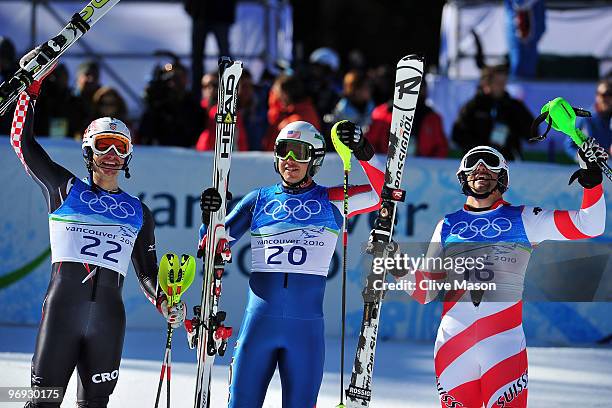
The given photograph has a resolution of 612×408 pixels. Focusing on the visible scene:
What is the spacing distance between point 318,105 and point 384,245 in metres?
5.49

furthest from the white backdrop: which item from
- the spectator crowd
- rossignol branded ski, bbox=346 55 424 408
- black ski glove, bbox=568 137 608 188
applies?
black ski glove, bbox=568 137 608 188

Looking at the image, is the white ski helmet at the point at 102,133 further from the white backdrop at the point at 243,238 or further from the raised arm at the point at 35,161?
the white backdrop at the point at 243,238

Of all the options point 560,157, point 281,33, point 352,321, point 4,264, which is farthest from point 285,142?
point 281,33

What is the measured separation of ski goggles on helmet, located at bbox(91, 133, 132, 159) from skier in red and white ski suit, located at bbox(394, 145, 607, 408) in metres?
1.69

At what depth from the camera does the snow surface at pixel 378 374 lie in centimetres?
855

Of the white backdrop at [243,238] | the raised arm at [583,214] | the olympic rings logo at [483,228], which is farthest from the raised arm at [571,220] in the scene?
the white backdrop at [243,238]

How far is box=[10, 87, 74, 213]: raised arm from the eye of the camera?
720 cm

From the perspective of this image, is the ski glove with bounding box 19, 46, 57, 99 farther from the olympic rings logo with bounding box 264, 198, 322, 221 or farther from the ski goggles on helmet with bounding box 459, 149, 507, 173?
the ski goggles on helmet with bounding box 459, 149, 507, 173

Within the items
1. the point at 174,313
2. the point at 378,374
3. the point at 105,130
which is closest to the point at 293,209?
the point at 174,313

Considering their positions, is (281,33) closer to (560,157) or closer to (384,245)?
(560,157)

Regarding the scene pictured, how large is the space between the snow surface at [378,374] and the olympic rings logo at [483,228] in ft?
5.59

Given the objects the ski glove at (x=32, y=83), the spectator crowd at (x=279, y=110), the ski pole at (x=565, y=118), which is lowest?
the ski pole at (x=565, y=118)

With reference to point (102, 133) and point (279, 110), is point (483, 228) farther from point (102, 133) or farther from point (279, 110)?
point (279, 110)

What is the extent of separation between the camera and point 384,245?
723 centimetres
